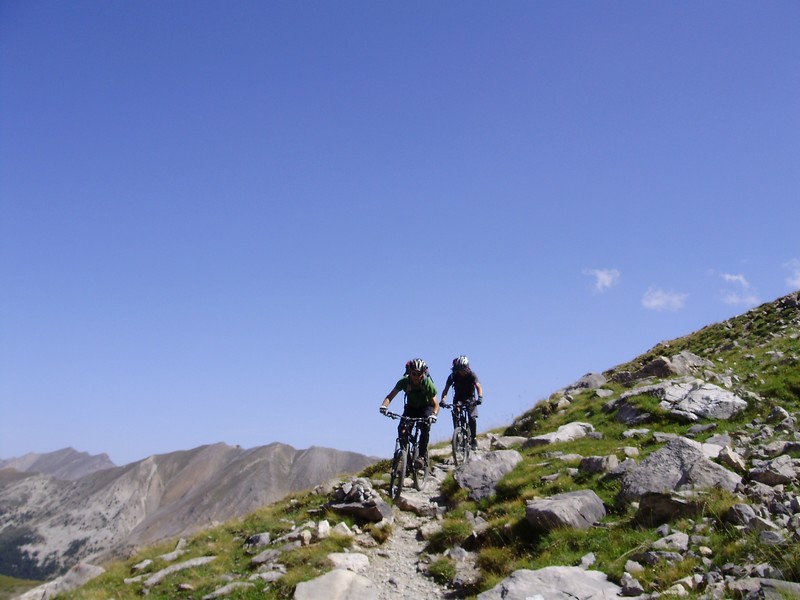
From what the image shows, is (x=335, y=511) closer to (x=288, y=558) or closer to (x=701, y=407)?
(x=288, y=558)

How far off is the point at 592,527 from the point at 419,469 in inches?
289

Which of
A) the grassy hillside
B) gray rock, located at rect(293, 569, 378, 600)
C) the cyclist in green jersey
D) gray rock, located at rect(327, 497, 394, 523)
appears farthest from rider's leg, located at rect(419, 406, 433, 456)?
the grassy hillside

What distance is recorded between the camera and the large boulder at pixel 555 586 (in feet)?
24.1

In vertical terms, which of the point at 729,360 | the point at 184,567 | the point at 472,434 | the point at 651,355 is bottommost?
the point at 184,567

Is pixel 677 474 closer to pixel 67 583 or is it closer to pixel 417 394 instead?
pixel 417 394

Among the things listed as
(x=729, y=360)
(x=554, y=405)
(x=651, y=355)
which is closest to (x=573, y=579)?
(x=554, y=405)

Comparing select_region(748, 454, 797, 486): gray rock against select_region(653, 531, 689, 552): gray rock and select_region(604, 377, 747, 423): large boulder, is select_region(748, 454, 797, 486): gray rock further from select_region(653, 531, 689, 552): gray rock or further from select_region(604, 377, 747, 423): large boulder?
select_region(604, 377, 747, 423): large boulder

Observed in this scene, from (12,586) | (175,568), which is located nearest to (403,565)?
(175,568)

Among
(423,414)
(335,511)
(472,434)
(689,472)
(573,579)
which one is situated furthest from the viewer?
(472,434)

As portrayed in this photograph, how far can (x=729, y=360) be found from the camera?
23500mm

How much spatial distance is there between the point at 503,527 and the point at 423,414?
475 cm

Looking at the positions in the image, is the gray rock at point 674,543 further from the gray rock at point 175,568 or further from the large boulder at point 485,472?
the gray rock at point 175,568

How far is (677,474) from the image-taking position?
33.5ft

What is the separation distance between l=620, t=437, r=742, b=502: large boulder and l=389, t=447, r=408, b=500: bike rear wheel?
6.11 metres
